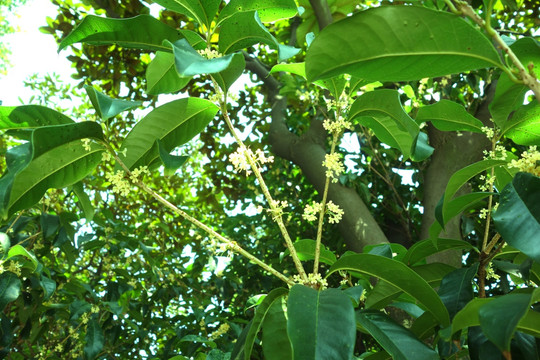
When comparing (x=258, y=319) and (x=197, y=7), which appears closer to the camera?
(x=258, y=319)

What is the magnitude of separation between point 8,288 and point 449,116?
1.62m

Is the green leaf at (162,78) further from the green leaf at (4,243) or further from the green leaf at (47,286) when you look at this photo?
the green leaf at (47,286)

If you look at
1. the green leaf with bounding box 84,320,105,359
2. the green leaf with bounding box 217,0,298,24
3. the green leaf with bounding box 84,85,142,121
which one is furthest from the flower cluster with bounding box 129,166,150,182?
the green leaf with bounding box 84,320,105,359

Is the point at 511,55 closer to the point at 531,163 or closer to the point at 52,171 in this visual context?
the point at 531,163

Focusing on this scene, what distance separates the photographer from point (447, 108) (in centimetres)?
131

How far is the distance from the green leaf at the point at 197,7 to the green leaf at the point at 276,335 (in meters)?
0.64

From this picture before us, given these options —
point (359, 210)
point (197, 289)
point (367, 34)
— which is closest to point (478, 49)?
point (367, 34)

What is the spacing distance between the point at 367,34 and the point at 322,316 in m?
0.48

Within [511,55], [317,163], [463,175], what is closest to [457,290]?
[463,175]

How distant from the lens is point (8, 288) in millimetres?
1926

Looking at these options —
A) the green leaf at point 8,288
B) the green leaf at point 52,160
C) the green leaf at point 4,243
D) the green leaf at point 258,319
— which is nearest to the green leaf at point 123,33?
the green leaf at point 52,160

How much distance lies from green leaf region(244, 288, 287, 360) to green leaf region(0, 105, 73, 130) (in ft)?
1.81

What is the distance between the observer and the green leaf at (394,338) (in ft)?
3.11

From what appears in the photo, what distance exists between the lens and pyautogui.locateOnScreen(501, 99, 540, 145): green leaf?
1184 millimetres
